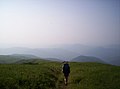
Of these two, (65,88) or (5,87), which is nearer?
(5,87)

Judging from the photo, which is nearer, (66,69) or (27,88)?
(27,88)

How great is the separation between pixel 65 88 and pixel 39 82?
3390 mm

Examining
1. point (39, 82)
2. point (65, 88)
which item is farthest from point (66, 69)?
point (39, 82)

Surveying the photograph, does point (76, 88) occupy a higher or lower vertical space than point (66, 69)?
lower

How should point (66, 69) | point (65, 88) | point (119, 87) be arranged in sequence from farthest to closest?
point (66, 69) < point (65, 88) < point (119, 87)

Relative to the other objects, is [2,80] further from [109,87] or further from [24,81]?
[109,87]

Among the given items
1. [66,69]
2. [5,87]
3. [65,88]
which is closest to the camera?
[5,87]

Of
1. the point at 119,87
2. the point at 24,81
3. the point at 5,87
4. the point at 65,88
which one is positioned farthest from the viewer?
the point at 65,88

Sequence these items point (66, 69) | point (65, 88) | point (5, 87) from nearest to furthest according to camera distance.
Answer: point (5, 87) → point (65, 88) → point (66, 69)

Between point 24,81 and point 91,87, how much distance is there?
7.70 meters

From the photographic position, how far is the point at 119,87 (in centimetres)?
2138

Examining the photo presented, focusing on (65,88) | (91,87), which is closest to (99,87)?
(91,87)

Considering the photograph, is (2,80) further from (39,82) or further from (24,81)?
(39,82)

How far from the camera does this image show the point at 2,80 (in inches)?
842
